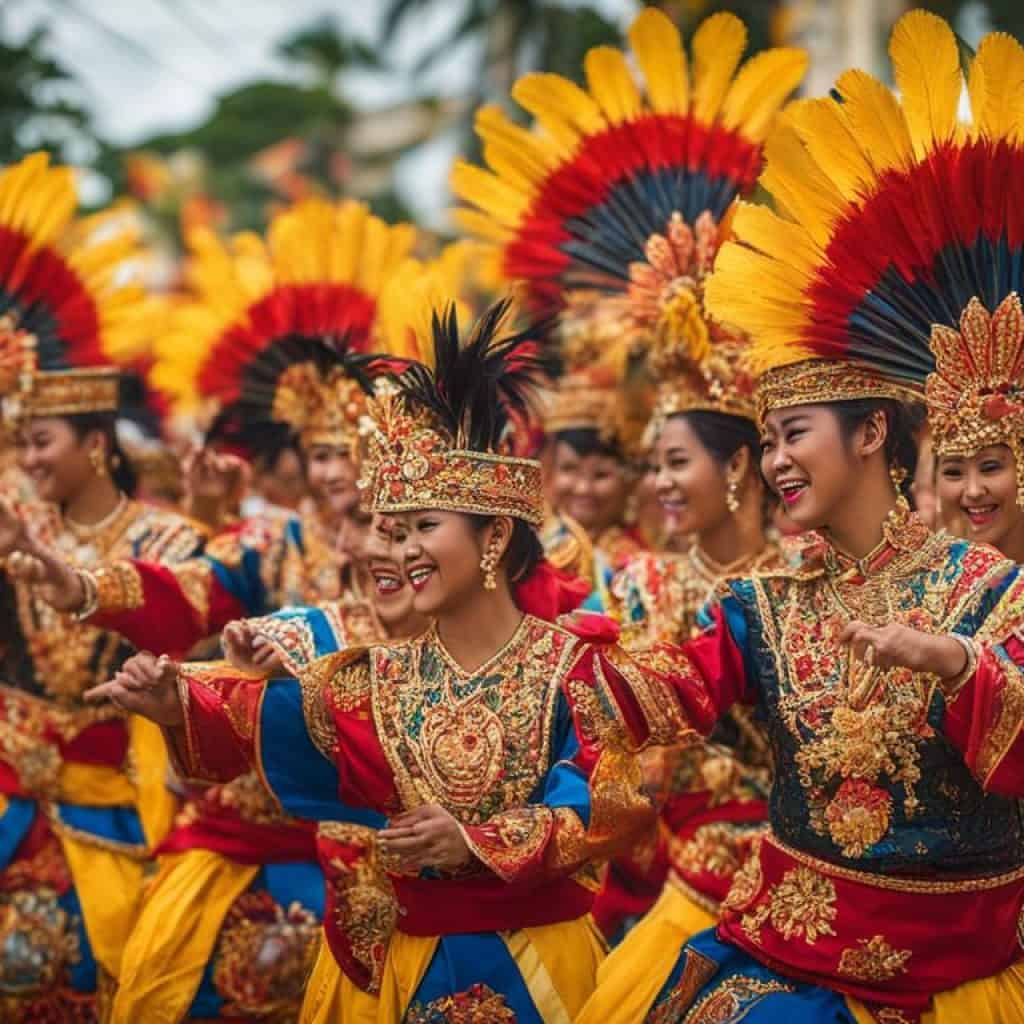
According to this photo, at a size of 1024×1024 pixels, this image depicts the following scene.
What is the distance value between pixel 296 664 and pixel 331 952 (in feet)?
3.01

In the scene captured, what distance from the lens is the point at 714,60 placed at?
6.07 metres

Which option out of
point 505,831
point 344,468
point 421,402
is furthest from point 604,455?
point 505,831

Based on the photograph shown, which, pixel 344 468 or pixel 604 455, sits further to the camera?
pixel 604 455

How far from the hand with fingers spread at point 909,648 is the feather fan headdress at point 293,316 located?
2902mm

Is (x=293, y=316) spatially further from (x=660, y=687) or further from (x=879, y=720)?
(x=879, y=720)

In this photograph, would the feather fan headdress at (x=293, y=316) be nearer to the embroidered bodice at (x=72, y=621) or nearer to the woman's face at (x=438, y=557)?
the embroidered bodice at (x=72, y=621)

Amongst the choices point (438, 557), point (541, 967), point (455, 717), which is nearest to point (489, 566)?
point (438, 557)

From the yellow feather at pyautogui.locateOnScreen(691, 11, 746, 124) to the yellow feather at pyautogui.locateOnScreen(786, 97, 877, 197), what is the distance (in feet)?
5.61

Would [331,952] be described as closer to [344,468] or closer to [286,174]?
[344,468]

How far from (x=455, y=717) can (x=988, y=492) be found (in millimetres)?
1578

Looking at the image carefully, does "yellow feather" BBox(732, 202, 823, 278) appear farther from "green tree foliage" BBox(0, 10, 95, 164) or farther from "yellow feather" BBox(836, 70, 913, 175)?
"green tree foliage" BBox(0, 10, 95, 164)

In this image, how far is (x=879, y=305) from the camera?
441 cm

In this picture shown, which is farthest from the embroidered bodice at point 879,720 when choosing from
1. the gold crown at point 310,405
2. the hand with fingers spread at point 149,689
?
the gold crown at point 310,405

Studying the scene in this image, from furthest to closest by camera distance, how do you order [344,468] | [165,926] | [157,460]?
[157,460], [344,468], [165,926]
